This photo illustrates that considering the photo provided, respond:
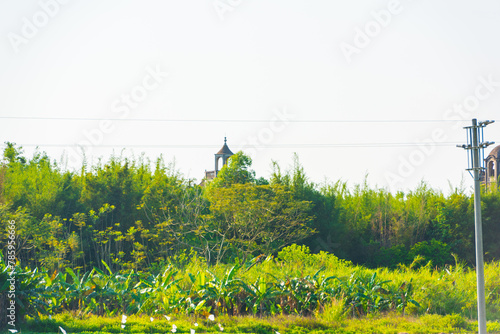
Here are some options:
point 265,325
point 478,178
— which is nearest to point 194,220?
point 265,325

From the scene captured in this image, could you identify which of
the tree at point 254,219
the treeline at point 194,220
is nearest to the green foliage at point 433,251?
the treeline at point 194,220

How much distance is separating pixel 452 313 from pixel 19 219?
31.2ft

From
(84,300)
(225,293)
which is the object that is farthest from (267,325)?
(84,300)

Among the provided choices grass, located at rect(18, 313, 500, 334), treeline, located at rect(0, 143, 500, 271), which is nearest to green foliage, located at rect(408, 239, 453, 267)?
treeline, located at rect(0, 143, 500, 271)

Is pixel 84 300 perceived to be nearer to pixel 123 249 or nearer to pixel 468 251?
pixel 123 249

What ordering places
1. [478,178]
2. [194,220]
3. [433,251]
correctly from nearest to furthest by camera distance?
[478,178] < [194,220] < [433,251]

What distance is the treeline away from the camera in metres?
11.9

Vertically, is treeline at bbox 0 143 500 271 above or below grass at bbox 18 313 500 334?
above

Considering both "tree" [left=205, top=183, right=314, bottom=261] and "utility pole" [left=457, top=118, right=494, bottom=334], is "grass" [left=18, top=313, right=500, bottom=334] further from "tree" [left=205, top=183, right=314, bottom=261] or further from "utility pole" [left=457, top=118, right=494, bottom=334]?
"tree" [left=205, top=183, right=314, bottom=261]

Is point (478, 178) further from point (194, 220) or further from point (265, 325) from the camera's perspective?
point (194, 220)

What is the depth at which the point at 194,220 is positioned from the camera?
12.4 meters

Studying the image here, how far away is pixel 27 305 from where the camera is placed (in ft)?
21.2

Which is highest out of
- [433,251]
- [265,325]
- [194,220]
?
[194,220]

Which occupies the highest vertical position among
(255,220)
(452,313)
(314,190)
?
(314,190)
